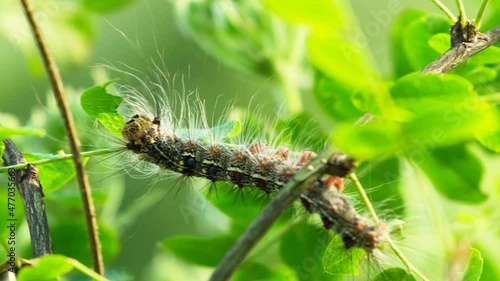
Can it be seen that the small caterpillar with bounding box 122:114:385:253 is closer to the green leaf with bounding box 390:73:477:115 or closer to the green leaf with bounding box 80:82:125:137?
the green leaf with bounding box 80:82:125:137

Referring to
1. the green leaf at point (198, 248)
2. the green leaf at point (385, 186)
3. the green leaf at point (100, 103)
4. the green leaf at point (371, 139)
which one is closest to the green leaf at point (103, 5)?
the green leaf at point (100, 103)

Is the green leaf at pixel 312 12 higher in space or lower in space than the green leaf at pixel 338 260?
higher

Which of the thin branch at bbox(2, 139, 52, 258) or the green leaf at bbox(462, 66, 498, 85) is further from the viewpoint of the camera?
the green leaf at bbox(462, 66, 498, 85)

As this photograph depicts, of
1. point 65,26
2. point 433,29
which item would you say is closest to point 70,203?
point 65,26

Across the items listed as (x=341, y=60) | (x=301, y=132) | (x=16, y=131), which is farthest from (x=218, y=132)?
(x=341, y=60)

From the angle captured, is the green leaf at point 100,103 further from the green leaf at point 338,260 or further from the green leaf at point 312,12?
the green leaf at point 312,12

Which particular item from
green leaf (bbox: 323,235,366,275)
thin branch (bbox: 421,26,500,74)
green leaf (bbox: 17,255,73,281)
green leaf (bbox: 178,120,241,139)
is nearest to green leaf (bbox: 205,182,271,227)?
green leaf (bbox: 178,120,241,139)
